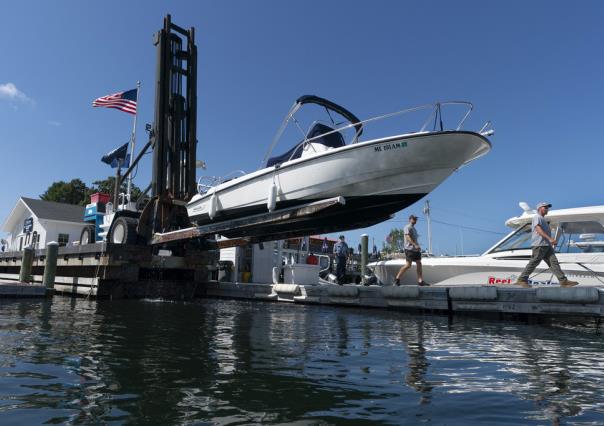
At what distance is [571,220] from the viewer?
9.97m

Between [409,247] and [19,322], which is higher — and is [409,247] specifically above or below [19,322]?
above

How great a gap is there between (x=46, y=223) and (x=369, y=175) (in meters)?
20.8

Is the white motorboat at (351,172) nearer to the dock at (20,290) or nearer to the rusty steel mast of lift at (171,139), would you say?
the rusty steel mast of lift at (171,139)

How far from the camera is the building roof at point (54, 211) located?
23.4 meters

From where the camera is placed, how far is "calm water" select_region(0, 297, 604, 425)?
2.76 m

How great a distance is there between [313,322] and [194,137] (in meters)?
7.56

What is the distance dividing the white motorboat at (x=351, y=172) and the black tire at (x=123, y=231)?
3990 millimetres

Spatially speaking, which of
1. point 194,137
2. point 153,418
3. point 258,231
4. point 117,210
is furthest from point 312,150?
point 117,210

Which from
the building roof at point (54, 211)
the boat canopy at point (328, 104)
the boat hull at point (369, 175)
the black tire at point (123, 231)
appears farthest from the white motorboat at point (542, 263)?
the building roof at point (54, 211)

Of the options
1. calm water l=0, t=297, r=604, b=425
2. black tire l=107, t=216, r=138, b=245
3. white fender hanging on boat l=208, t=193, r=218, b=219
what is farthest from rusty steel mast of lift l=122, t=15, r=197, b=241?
calm water l=0, t=297, r=604, b=425

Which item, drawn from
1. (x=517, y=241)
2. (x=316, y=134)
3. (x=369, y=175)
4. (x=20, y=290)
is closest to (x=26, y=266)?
(x=20, y=290)

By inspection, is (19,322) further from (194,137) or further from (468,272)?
(468,272)

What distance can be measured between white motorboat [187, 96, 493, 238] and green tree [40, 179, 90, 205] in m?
37.1

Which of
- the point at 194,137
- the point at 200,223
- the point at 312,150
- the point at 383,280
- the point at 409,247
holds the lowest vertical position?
the point at 383,280
